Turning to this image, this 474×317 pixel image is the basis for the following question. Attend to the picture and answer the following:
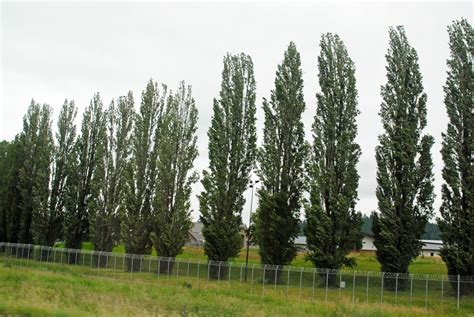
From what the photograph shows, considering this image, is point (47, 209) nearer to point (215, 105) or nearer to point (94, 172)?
point (94, 172)

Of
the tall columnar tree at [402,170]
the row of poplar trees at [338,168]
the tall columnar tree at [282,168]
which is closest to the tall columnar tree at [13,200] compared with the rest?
the row of poplar trees at [338,168]

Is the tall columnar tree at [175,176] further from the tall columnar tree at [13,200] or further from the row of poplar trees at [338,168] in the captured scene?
the tall columnar tree at [13,200]

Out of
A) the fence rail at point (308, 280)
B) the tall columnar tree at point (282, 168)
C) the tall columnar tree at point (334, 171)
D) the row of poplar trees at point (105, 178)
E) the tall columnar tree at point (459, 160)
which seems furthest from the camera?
the row of poplar trees at point (105, 178)

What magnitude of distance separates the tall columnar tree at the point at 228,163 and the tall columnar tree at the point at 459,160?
14.6 metres

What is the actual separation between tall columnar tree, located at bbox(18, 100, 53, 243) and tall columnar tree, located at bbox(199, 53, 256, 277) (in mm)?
20980

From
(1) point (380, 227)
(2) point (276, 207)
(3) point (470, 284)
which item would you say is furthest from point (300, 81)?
(3) point (470, 284)

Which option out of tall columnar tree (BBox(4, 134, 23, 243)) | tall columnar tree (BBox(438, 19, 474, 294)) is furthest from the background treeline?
tall columnar tree (BBox(4, 134, 23, 243))

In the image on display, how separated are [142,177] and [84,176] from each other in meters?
9.10

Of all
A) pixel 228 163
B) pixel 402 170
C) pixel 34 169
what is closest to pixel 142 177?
pixel 228 163

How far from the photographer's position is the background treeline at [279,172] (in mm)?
32594

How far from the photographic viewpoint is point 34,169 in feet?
181

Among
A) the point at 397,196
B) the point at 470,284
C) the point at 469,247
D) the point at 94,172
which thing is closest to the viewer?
the point at 470,284

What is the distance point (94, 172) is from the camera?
49.2 metres

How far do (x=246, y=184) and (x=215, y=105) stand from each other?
23.6 feet
